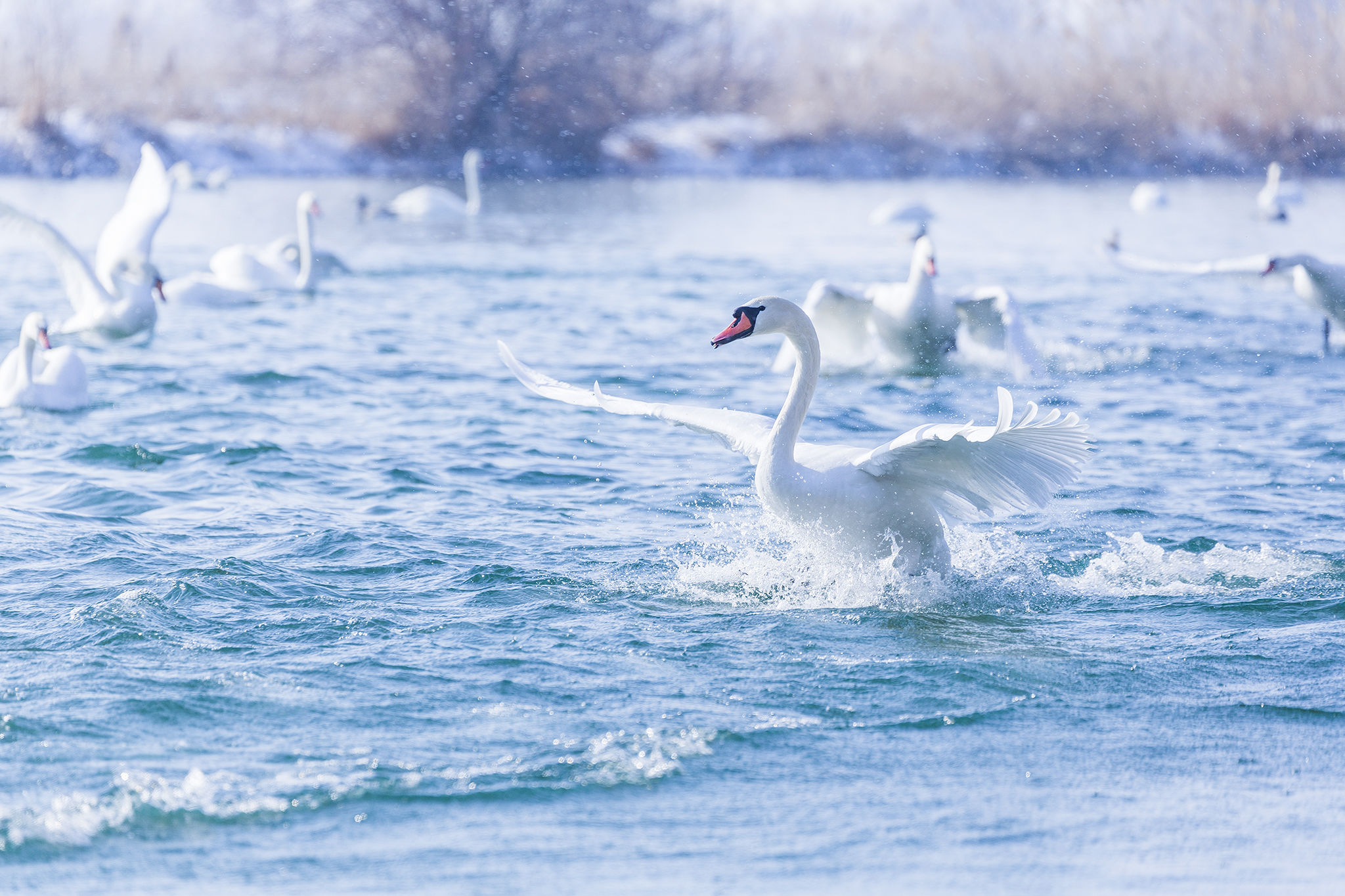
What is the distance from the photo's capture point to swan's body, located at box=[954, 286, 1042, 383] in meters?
11.6

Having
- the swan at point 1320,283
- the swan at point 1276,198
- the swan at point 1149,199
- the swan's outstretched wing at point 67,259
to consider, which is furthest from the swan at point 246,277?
the swan at point 1149,199

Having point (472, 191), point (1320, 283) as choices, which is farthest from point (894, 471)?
point (472, 191)

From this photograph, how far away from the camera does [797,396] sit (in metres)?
6.76

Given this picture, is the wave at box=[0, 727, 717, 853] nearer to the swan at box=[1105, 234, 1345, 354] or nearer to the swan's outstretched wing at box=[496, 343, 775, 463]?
the swan's outstretched wing at box=[496, 343, 775, 463]

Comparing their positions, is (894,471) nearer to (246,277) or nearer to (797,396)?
(797,396)

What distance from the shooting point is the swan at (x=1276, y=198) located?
2680 centimetres

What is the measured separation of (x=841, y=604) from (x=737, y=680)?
3.74ft

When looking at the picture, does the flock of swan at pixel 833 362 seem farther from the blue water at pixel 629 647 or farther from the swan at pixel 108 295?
the blue water at pixel 629 647

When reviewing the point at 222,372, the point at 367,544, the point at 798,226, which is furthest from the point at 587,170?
the point at 367,544

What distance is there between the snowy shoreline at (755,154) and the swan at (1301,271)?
26.1 meters

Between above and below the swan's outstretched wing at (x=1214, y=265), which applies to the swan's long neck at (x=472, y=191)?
above

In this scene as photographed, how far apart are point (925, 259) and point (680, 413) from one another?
5296 millimetres

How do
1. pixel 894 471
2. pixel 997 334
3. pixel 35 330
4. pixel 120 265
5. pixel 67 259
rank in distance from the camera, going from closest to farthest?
pixel 894 471, pixel 35 330, pixel 997 334, pixel 67 259, pixel 120 265

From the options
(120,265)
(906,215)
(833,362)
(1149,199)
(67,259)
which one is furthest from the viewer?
(1149,199)
